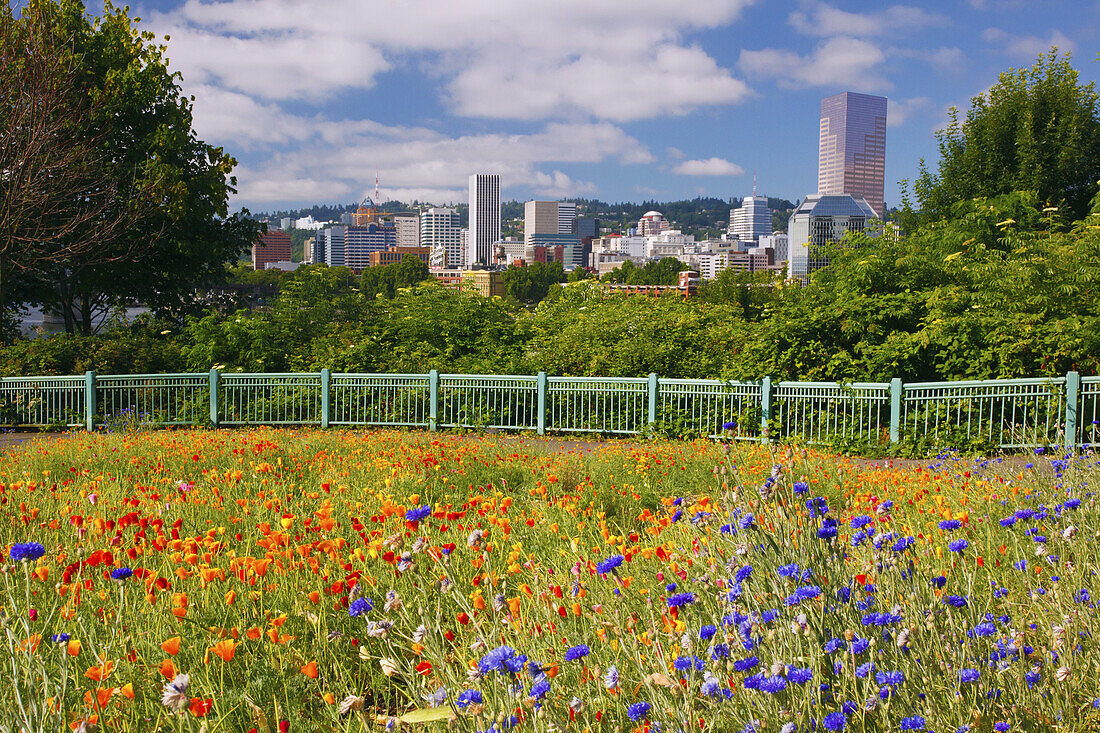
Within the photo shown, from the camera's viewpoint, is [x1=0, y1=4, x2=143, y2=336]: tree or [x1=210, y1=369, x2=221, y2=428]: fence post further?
[x1=0, y1=4, x2=143, y2=336]: tree

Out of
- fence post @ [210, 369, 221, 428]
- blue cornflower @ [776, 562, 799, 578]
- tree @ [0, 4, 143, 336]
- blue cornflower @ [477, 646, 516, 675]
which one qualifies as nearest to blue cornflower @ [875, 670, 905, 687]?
blue cornflower @ [776, 562, 799, 578]

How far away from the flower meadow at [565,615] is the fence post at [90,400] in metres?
8.37

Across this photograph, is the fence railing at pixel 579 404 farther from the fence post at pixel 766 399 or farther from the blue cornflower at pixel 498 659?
the blue cornflower at pixel 498 659

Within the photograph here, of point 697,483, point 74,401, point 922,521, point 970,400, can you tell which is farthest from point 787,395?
point 74,401

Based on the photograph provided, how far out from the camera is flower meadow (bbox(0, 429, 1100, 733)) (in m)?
2.20

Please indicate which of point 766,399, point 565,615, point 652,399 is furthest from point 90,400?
point 565,615

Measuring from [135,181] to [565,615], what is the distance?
1897 cm

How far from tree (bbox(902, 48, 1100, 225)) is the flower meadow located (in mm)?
23263

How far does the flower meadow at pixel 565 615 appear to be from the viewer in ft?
7.22

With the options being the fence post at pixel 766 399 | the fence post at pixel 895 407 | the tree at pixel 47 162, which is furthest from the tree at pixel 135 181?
the fence post at pixel 895 407

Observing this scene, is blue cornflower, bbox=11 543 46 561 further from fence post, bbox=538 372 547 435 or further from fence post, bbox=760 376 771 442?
fence post, bbox=538 372 547 435

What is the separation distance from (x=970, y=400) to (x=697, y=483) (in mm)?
5896

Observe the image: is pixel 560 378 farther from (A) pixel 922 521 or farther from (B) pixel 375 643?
(B) pixel 375 643

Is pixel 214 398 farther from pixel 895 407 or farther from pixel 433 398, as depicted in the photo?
pixel 895 407
